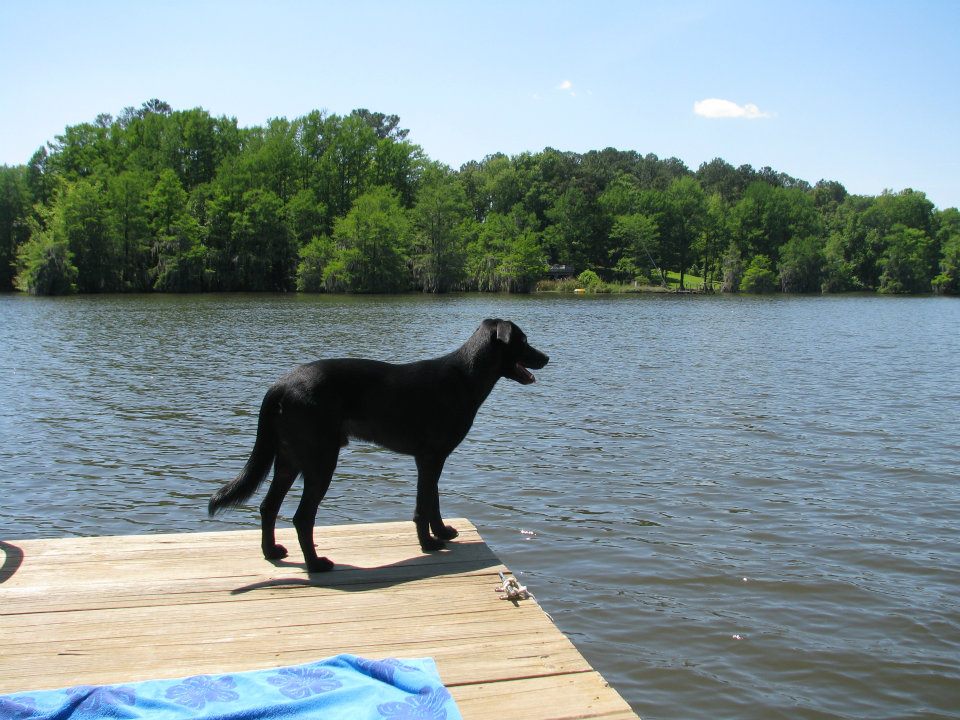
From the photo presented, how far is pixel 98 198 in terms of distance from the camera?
3147 inches

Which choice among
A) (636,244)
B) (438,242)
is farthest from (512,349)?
(636,244)

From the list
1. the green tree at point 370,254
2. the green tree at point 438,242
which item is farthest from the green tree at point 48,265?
the green tree at point 438,242

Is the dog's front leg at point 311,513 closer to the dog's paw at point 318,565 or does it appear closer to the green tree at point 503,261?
the dog's paw at point 318,565

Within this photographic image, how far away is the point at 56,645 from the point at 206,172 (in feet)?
334

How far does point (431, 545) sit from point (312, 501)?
0.92 meters

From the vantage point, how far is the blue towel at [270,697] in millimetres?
3154

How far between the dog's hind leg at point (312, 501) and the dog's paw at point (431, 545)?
714 millimetres

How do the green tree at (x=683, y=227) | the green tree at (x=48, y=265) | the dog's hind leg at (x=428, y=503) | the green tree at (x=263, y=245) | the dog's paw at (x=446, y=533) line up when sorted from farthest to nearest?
the green tree at (x=683, y=227) → the green tree at (x=263, y=245) → the green tree at (x=48, y=265) → the dog's paw at (x=446, y=533) → the dog's hind leg at (x=428, y=503)

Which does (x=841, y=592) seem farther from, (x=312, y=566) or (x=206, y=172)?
(x=206, y=172)

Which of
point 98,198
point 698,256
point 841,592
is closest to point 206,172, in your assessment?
point 98,198

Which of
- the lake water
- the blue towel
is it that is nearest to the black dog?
the blue towel

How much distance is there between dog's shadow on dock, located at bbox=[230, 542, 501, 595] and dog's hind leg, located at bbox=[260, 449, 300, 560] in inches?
3.9

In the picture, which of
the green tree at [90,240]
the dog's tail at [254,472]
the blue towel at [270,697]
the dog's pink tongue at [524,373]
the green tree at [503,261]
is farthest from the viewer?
the green tree at [503,261]

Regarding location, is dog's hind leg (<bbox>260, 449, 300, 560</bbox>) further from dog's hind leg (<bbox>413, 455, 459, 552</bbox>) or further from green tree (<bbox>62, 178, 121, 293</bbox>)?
green tree (<bbox>62, 178, 121, 293</bbox>)
